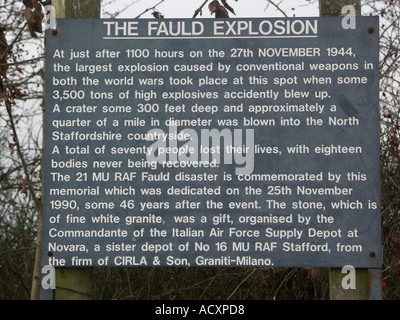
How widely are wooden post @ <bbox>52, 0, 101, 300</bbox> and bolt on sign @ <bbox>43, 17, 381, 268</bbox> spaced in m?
0.11

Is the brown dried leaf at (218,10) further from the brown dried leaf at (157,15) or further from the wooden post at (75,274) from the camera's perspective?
the wooden post at (75,274)

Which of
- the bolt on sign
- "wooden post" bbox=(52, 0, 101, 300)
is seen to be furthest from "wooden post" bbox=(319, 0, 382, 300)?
"wooden post" bbox=(52, 0, 101, 300)

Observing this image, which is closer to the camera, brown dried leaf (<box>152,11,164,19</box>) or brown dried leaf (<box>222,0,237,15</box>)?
brown dried leaf (<box>222,0,237,15</box>)

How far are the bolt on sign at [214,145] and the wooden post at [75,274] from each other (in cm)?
11

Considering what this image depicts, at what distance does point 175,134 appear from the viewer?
2971 mm

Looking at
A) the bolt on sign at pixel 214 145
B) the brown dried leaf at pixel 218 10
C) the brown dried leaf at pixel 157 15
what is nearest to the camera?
the bolt on sign at pixel 214 145

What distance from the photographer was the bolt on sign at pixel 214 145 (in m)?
2.91

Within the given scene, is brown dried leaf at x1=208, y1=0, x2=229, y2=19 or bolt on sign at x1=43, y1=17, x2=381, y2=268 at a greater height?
brown dried leaf at x1=208, y1=0, x2=229, y2=19

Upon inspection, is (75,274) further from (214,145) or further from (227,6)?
(227,6)

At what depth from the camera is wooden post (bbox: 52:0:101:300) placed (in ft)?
9.96

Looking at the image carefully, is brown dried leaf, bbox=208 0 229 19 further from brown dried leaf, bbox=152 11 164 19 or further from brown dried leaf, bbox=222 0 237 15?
brown dried leaf, bbox=152 11 164 19

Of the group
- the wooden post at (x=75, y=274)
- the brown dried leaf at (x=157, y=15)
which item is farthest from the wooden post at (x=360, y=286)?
the brown dried leaf at (x=157, y=15)

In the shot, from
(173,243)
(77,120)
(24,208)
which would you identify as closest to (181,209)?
(173,243)
